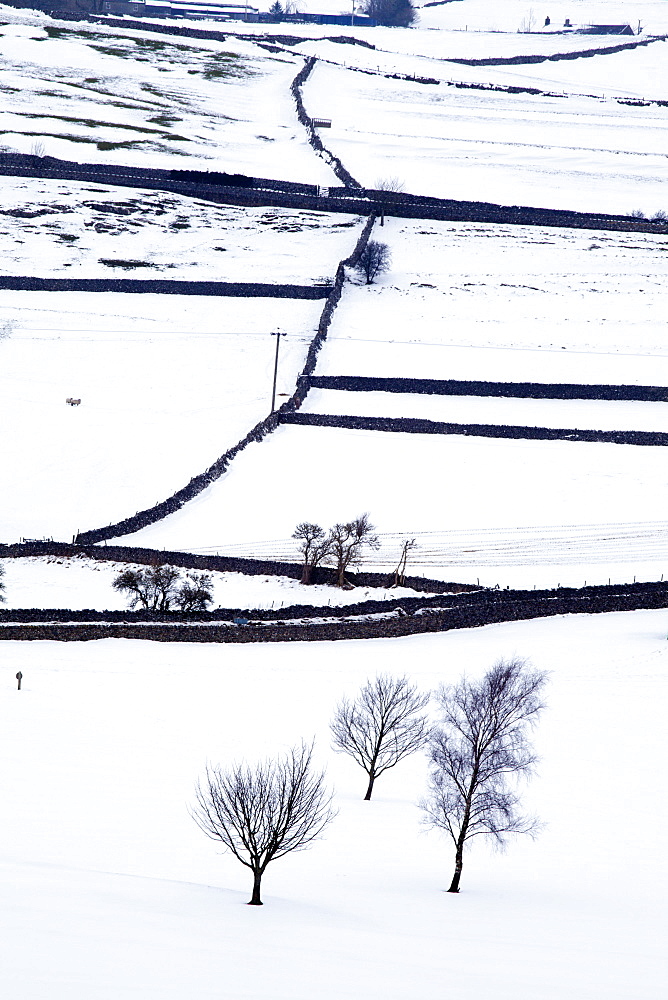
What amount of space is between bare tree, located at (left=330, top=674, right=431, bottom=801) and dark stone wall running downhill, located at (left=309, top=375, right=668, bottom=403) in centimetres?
2869

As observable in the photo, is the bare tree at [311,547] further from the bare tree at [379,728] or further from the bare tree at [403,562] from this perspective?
the bare tree at [379,728]

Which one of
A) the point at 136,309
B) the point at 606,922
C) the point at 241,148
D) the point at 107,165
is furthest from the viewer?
the point at 241,148

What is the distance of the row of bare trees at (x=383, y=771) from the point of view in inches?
659

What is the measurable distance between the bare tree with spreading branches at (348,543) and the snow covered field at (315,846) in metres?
4.09

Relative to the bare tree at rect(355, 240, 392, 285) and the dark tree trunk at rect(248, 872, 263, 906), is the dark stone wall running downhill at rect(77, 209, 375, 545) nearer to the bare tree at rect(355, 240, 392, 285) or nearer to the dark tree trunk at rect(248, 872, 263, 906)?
the bare tree at rect(355, 240, 392, 285)

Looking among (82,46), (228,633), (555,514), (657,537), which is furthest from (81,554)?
(82,46)

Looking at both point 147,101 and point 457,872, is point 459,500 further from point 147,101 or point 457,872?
point 147,101

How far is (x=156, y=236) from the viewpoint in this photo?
7406cm

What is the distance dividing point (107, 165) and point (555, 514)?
55677mm

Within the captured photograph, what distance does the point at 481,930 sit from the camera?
54.5 ft

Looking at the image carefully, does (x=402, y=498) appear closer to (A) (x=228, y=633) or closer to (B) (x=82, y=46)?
(A) (x=228, y=633)

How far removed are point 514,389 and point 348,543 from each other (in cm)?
1794

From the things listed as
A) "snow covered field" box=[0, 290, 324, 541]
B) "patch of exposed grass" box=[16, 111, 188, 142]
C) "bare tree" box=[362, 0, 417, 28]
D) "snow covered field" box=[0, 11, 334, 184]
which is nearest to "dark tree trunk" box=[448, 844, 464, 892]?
"snow covered field" box=[0, 290, 324, 541]

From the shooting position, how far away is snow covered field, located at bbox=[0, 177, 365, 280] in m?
67.7
